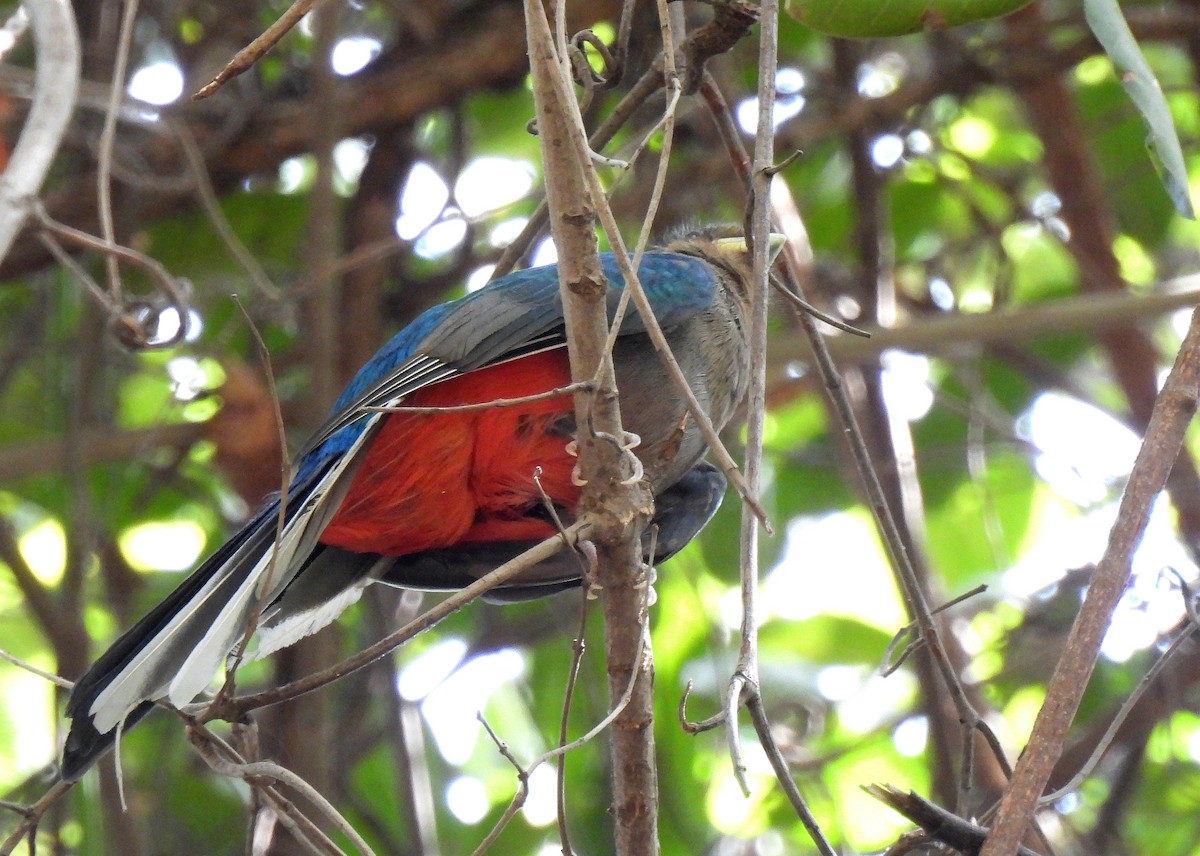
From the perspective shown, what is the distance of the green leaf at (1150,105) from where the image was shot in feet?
7.51

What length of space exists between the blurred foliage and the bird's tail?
1.30 metres

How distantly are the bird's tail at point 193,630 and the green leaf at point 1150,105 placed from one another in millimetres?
1617

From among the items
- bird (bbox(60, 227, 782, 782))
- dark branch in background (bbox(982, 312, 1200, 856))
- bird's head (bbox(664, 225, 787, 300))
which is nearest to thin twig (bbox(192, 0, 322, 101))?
bird (bbox(60, 227, 782, 782))

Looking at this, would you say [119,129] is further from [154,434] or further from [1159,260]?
[1159,260]

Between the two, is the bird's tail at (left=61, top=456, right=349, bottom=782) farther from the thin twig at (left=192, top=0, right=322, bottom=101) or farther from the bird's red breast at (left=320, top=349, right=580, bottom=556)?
the thin twig at (left=192, top=0, right=322, bottom=101)

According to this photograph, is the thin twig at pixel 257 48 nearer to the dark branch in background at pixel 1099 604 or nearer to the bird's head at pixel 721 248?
the dark branch in background at pixel 1099 604

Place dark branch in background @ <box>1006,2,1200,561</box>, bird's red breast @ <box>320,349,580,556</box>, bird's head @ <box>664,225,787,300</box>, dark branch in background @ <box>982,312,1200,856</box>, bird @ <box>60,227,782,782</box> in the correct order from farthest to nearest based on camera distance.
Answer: dark branch in background @ <box>1006,2,1200,561</box>, bird's head @ <box>664,225,787,300</box>, bird's red breast @ <box>320,349,580,556</box>, bird @ <box>60,227,782,782</box>, dark branch in background @ <box>982,312,1200,856</box>

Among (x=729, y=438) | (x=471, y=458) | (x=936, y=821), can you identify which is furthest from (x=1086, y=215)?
(x=936, y=821)

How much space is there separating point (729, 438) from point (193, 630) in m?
2.38

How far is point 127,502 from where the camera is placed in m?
5.09

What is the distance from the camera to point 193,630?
283 centimetres

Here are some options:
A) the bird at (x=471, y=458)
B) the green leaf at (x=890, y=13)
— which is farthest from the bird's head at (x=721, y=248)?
the green leaf at (x=890, y=13)

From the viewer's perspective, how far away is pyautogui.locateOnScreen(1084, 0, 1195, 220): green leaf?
7.51 feet

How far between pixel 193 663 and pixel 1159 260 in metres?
4.49
